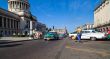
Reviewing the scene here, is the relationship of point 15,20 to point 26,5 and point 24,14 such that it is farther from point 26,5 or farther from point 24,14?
point 26,5

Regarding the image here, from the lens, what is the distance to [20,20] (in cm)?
11588

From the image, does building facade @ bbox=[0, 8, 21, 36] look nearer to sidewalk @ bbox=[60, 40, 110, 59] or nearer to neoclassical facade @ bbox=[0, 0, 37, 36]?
neoclassical facade @ bbox=[0, 0, 37, 36]

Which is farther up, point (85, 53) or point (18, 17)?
point (18, 17)

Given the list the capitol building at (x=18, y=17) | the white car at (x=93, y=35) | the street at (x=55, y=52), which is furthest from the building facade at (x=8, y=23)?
the street at (x=55, y=52)

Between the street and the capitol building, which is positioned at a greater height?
the capitol building

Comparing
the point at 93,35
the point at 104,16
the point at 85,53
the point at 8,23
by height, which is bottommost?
the point at 85,53

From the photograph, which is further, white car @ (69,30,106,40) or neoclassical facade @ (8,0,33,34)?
neoclassical facade @ (8,0,33,34)

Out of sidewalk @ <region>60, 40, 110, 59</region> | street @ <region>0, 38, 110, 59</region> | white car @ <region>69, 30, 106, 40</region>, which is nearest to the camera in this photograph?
sidewalk @ <region>60, 40, 110, 59</region>

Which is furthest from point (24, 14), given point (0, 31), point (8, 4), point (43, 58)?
point (43, 58)

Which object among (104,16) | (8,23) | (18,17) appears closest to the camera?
(104,16)

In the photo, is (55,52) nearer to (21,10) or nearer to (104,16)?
(104,16)

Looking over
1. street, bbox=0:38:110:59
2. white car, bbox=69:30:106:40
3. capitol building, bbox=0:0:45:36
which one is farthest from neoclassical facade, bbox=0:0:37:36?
street, bbox=0:38:110:59

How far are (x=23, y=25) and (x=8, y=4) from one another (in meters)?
17.3

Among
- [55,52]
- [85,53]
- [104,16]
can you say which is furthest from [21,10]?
[85,53]
